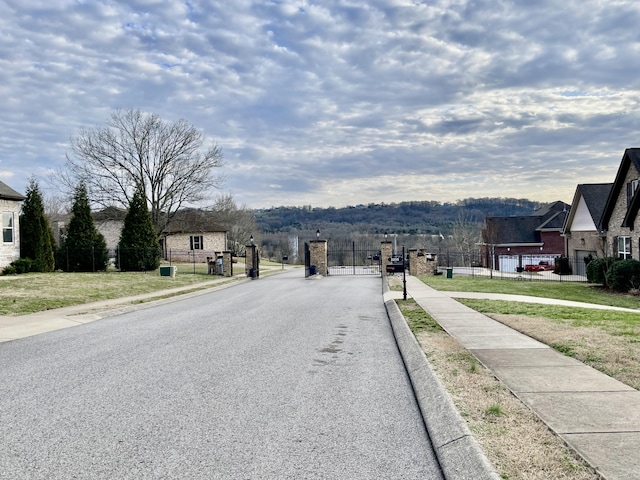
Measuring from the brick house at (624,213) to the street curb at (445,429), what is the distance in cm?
2499

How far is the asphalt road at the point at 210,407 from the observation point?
4559 millimetres

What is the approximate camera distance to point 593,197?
3838cm

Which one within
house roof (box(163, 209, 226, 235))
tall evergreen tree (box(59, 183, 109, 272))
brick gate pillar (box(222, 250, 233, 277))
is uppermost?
house roof (box(163, 209, 226, 235))

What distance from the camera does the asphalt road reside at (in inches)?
179

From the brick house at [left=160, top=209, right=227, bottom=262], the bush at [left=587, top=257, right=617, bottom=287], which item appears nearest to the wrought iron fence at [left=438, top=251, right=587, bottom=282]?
the bush at [left=587, top=257, right=617, bottom=287]

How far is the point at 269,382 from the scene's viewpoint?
7.38 meters

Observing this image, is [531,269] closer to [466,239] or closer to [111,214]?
[466,239]

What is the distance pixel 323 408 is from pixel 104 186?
41.6m

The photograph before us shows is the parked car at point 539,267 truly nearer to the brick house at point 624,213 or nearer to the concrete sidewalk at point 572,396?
the brick house at point 624,213

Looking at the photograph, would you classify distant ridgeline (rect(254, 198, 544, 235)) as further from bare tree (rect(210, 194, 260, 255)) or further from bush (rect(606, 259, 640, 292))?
bush (rect(606, 259, 640, 292))

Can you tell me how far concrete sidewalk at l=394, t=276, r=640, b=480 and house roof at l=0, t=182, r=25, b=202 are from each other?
91.6ft

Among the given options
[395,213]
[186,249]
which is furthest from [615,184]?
[395,213]

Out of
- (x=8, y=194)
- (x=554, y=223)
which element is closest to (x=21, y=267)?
(x=8, y=194)

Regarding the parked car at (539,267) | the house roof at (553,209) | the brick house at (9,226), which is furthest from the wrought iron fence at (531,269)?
the brick house at (9,226)
